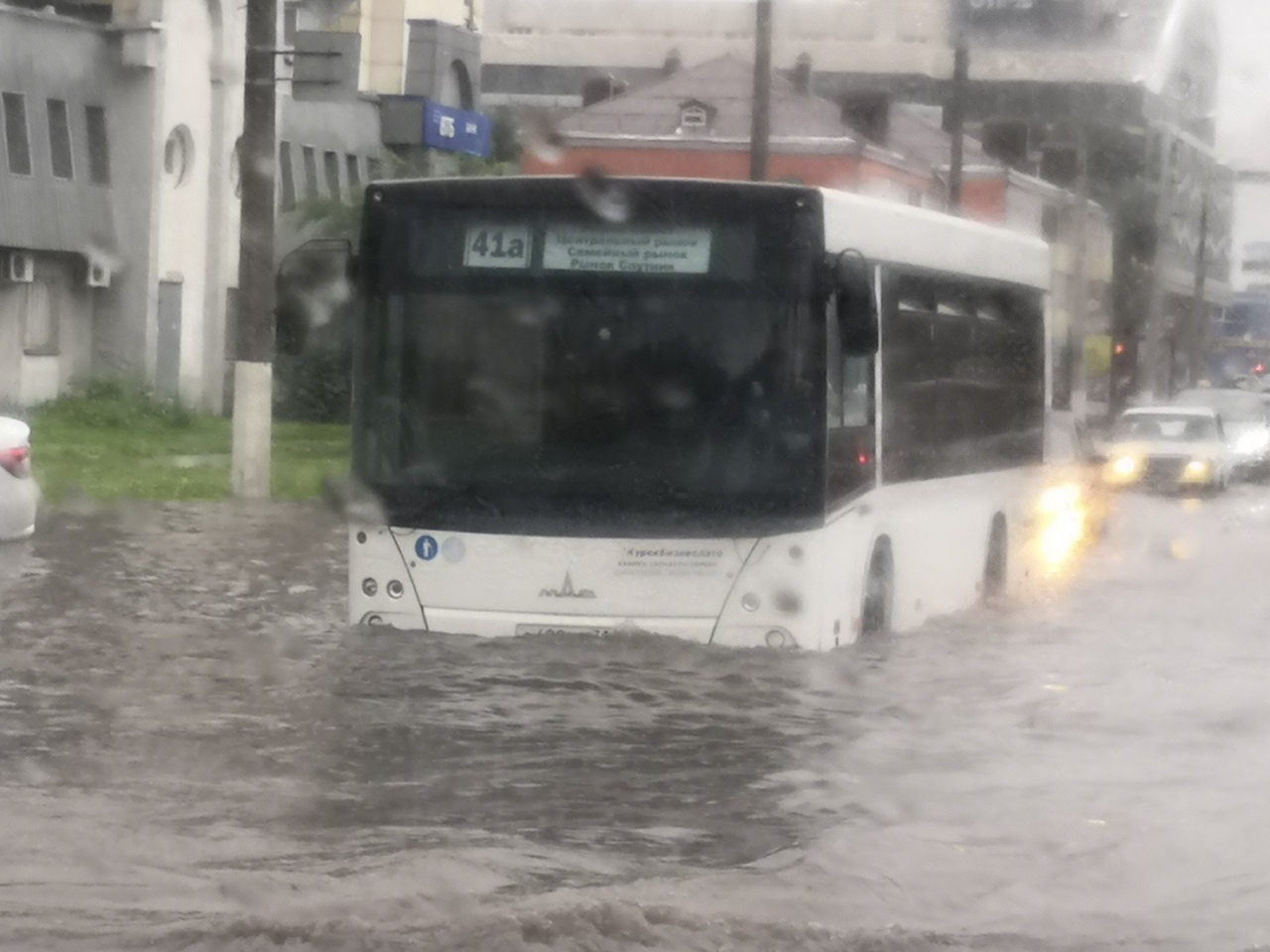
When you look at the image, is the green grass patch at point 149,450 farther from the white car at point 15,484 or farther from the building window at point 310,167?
the building window at point 310,167

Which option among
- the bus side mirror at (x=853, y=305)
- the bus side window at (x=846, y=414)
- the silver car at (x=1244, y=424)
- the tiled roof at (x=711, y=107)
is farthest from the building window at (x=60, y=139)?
the bus side mirror at (x=853, y=305)

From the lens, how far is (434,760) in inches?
428

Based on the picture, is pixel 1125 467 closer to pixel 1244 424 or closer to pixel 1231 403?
pixel 1244 424

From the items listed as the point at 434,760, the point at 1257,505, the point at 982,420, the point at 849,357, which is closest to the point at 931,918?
the point at 434,760

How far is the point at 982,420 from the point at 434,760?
7.63 meters

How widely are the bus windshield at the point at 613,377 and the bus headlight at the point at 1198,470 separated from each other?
95.1 feet

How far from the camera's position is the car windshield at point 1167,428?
4225cm

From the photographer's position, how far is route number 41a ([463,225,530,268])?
13102 millimetres

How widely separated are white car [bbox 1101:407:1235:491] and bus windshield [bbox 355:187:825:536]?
91.5 ft

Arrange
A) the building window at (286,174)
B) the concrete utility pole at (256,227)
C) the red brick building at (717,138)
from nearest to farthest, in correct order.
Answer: the concrete utility pole at (256,227) → the building window at (286,174) → the red brick building at (717,138)

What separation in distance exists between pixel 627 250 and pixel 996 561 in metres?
6.50

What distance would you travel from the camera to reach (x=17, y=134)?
1687 inches

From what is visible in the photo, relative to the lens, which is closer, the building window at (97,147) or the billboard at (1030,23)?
the building window at (97,147)

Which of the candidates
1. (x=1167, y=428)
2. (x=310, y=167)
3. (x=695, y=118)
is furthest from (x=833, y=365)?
(x=695, y=118)
